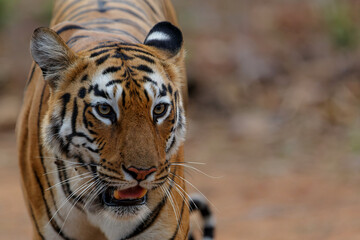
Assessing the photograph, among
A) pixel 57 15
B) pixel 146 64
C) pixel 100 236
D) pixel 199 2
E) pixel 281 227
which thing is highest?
pixel 199 2

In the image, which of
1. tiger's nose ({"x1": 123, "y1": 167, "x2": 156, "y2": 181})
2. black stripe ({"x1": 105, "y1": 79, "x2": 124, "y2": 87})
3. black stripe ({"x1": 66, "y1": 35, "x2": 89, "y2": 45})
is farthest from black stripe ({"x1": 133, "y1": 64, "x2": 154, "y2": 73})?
black stripe ({"x1": 66, "y1": 35, "x2": 89, "y2": 45})

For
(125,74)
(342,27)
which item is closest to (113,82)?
(125,74)

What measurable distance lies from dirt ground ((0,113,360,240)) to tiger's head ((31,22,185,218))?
2454mm

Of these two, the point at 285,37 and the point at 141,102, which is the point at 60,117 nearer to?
the point at 141,102

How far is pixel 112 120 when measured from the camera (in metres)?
2.40

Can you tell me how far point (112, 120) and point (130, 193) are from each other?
302mm

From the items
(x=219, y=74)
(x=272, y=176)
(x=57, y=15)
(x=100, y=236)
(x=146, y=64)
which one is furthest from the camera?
(x=219, y=74)

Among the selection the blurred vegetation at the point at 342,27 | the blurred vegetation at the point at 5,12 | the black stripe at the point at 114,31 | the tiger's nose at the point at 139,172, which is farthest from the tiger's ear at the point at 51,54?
the blurred vegetation at the point at 5,12

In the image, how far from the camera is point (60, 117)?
2543mm

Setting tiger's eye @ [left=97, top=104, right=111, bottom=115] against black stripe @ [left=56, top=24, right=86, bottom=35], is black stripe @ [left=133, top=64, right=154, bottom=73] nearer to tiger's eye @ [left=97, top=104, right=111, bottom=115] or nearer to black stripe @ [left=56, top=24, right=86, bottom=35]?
tiger's eye @ [left=97, top=104, right=111, bottom=115]

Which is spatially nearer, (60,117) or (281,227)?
(60,117)

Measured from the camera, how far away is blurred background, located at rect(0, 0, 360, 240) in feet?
17.8

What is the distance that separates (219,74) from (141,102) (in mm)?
6100

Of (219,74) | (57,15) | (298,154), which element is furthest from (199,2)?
(57,15)
